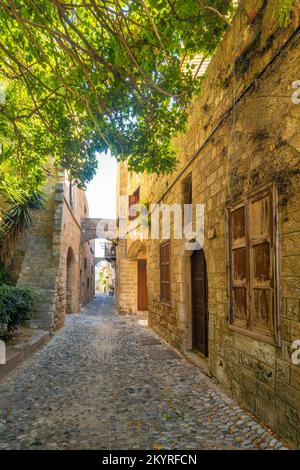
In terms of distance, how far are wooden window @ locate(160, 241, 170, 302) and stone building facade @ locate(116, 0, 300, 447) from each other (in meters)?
1.66

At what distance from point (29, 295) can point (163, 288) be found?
3138 mm

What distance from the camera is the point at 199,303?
5.82 meters

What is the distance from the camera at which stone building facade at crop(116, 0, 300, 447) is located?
2760mm

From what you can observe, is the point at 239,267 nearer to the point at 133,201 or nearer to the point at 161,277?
the point at 161,277

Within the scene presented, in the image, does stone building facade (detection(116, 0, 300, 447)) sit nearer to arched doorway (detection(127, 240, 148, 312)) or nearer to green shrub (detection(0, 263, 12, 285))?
green shrub (detection(0, 263, 12, 285))

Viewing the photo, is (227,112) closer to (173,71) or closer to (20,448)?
(173,71)

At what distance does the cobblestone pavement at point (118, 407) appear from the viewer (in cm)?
281

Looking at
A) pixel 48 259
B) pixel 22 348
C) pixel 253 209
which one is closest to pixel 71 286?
pixel 48 259

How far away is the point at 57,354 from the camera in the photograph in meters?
6.17

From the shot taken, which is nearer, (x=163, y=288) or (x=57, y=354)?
(x=57, y=354)

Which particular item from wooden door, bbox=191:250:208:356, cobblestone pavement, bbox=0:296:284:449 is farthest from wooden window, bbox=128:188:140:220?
cobblestone pavement, bbox=0:296:284:449

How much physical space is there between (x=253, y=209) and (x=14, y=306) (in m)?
4.99
